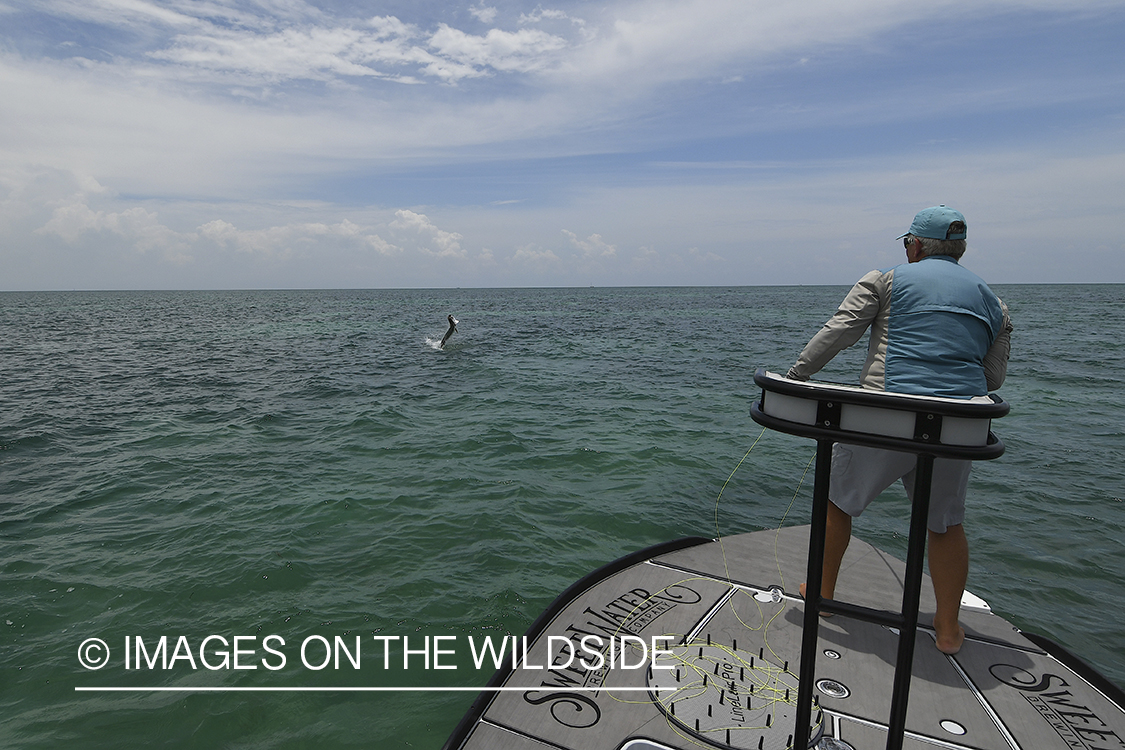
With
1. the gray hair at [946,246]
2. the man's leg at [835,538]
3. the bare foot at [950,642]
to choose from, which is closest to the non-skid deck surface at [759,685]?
the bare foot at [950,642]

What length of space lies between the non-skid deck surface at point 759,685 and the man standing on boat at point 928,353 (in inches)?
14.8

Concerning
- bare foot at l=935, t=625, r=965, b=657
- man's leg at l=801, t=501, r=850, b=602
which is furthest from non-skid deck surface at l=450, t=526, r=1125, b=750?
man's leg at l=801, t=501, r=850, b=602

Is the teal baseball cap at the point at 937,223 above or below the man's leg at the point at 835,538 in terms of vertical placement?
above

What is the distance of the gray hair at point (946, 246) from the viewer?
3033 millimetres

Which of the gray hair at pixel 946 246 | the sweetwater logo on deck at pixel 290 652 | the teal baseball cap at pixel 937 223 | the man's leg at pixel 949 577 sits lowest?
the sweetwater logo on deck at pixel 290 652

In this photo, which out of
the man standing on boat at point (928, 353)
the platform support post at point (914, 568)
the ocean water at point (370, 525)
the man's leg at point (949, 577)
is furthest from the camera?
the ocean water at point (370, 525)

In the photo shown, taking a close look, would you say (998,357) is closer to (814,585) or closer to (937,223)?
(937,223)

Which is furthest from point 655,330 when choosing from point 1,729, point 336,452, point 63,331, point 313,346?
point 63,331

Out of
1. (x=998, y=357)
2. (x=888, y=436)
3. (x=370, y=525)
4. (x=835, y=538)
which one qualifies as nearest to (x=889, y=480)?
(x=835, y=538)

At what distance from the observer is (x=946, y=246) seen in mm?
3076

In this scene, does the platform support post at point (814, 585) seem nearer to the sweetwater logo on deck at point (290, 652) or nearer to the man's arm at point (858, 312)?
the man's arm at point (858, 312)

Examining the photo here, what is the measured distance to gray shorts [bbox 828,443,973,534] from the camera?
3.33 meters

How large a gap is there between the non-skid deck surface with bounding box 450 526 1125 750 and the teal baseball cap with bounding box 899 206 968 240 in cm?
262

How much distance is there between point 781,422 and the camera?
217cm
